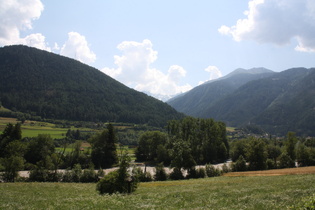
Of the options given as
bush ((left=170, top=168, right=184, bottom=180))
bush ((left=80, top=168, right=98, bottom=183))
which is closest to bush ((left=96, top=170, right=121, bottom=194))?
bush ((left=80, top=168, right=98, bottom=183))

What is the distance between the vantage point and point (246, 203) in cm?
2034

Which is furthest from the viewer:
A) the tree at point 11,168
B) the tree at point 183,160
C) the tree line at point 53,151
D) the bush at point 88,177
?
the tree line at point 53,151

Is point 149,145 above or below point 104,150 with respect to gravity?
above

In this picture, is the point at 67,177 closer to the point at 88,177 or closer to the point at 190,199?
the point at 88,177

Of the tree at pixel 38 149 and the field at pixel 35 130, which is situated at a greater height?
the field at pixel 35 130

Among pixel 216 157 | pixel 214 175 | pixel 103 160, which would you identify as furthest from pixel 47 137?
pixel 216 157

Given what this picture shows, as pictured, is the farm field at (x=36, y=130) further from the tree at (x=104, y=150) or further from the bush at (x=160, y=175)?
the bush at (x=160, y=175)

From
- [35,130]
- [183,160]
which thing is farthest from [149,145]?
[35,130]

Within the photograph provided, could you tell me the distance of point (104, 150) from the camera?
9431 centimetres

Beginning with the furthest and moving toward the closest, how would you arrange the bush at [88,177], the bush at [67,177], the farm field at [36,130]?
the farm field at [36,130] < the bush at [88,177] < the bush at [67,177]

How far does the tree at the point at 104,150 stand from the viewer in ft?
305

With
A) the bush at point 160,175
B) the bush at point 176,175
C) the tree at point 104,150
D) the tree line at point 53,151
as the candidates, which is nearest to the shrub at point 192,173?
the bush at point 176,175

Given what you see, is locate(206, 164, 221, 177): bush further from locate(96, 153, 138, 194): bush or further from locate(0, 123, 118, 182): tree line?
locate(96, 153, 138, 194): bush

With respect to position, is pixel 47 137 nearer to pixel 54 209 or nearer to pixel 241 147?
pixel 54 209
